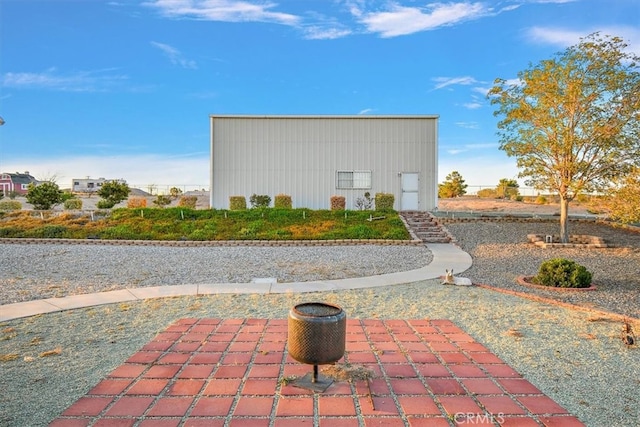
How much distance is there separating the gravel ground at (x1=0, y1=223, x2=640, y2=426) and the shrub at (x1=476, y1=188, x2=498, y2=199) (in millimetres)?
24471

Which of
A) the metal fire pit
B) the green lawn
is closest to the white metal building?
the green lawn

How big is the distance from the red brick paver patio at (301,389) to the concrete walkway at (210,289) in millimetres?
2575

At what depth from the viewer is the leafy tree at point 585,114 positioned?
12.8 m

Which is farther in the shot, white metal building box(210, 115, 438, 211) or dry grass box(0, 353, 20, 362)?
white metal building box(210, 115, 438, 211)

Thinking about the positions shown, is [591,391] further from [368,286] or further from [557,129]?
[557,129]

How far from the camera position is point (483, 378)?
377 cm

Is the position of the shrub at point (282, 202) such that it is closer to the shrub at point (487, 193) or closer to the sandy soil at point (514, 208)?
the sandy soil at point (514, 208)

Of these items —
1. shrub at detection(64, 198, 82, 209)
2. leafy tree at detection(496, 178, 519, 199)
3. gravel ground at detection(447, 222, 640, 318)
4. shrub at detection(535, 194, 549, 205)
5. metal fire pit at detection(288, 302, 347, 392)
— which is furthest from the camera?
leafy tree at detection(496, 178, 519, 199)

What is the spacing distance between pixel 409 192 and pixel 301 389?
18037mm

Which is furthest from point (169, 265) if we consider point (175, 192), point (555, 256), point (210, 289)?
point (175, 192)

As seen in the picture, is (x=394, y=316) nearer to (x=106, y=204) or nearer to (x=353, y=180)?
(x=353, y=180)

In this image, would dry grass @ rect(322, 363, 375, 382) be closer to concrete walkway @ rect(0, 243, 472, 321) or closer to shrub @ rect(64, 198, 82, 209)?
concrete walkway @ rect(0, 243, 472, 321)
